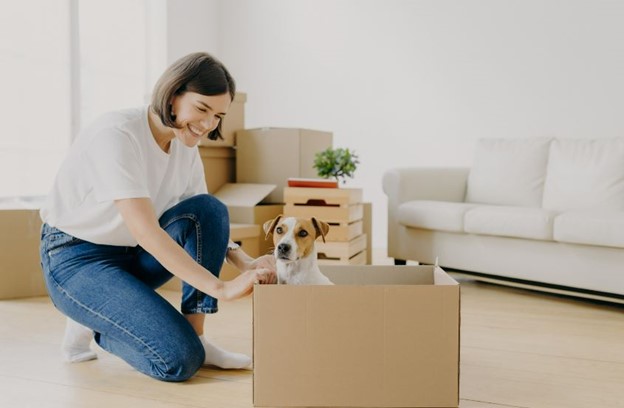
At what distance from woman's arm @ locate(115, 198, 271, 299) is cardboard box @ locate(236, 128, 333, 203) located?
220cm

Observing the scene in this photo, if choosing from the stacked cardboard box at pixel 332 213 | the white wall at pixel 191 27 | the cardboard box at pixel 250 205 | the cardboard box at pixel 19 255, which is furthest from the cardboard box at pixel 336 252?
the white wall at pixel 191 27

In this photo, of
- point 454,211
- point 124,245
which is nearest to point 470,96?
point 454,211

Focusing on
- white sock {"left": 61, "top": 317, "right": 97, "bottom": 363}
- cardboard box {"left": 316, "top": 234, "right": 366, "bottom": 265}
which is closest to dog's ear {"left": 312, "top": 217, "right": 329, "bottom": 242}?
white sock {"left": 61, "top": 317, "right": 97, "bottom": 363}

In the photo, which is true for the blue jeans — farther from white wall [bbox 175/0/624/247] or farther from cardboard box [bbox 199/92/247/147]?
white wall [bbox 175/0/624/247]

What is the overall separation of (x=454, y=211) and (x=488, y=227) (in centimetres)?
22

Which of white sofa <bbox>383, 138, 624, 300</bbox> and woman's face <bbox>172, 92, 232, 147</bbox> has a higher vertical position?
woman's face <bbox>172, 92, 232, 147</bbox>

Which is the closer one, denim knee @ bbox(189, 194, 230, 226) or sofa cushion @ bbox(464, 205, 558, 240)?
denim knee @ bbox(189, 194, 230, 226)

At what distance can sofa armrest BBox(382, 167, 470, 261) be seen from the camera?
3.74 m

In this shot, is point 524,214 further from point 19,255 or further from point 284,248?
point 19,255

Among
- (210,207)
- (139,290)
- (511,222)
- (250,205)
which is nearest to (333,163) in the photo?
(250,205)

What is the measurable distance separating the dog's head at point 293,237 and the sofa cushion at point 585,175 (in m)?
2.17

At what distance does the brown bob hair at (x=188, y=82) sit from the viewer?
1637 millimetres

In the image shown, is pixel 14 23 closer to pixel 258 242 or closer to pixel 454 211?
pixel 258 242

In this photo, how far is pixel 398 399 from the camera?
138cm
